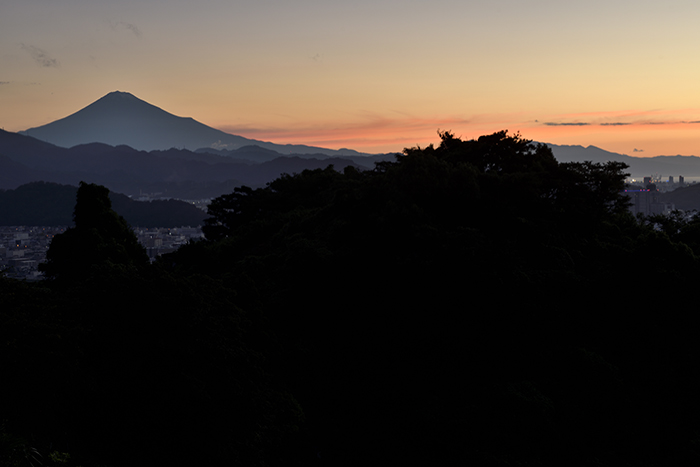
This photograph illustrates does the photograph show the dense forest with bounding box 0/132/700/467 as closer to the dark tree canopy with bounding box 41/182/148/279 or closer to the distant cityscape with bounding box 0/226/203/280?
the dark tree canopy with bounding box 41/182/148/279

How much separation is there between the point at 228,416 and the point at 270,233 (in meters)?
16.0

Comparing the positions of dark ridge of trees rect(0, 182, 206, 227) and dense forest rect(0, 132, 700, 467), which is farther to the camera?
dark ridge of trees rect(0, 182, 206, 227)

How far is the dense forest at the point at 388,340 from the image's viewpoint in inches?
244

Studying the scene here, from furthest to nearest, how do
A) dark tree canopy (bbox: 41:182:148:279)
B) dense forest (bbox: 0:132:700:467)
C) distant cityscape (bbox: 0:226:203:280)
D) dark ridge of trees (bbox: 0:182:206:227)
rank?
1. dark ridge of trees (bbox: 0:182:206:227)
2. distant cityscape (bbox: 0:226:203:280)
3. dark tree canopy (bbox: 41:182:148:279)
4. dense forest (bbox: 0:132:700:467)

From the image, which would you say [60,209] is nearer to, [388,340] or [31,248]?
[31,248]

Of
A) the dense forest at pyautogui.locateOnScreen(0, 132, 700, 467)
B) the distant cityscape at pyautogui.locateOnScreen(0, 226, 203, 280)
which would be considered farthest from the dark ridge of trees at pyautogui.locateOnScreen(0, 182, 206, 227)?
the dense forest at pyautogui.locateOnScreen(0, 132, 700, 467)

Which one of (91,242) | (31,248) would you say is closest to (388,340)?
(91,242)

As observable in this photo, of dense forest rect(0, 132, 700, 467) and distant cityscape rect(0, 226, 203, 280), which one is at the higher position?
dense forest rect(0, 132, 700, 467)

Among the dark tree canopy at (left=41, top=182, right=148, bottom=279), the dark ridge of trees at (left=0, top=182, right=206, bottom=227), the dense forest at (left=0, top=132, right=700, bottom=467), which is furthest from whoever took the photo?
the dark ridge of trees at (left=0, top=182, right=206, bottom=227)

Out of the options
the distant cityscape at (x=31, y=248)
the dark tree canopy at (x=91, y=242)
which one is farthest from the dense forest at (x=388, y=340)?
the distant cityscape at (x=31, y=248)

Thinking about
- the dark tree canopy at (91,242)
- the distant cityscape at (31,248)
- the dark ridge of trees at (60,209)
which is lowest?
the distant cityscape at (31,248)

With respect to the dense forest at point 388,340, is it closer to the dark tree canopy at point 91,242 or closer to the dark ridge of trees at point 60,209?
the dark tree canopy at point 91,242

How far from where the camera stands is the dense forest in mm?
6195

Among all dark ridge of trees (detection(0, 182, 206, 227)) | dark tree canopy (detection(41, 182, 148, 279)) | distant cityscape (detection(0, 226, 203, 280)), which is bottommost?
distant cityscape (detection(0, 226, 203, 280))
